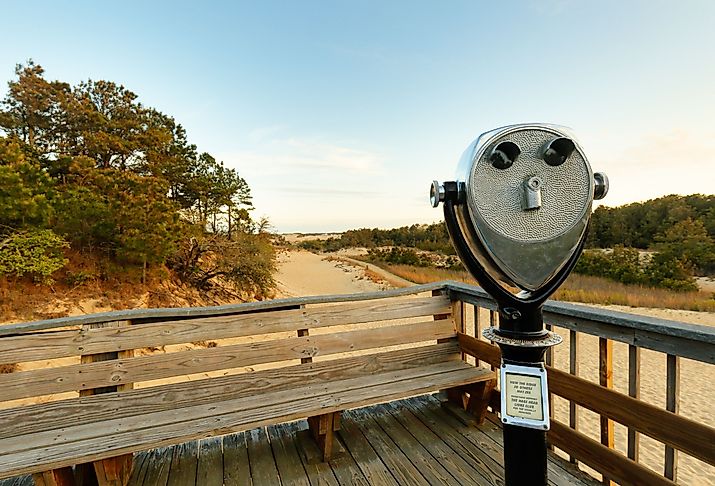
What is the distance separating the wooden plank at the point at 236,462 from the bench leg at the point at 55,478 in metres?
0.65

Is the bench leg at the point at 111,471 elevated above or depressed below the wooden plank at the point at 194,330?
below

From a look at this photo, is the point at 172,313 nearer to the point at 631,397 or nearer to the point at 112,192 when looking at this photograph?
the point at 631,397

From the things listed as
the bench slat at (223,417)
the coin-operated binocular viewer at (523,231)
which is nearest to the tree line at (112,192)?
the bench slat at (223,417)

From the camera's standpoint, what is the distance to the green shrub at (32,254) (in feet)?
21.7

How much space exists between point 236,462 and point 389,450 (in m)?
0.80

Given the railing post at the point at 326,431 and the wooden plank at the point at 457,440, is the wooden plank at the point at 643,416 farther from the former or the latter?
the railing post at the point at 326,431

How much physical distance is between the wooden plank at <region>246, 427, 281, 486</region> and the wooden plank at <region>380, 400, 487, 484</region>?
0.79m

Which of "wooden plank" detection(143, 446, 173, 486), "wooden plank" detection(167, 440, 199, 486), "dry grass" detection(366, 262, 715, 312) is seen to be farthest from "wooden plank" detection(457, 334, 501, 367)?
"dry grass" detection(366, 262, 715, 312)

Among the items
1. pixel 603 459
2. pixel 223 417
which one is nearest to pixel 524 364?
pixel 603 459

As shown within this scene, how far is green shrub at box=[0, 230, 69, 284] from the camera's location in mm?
6629

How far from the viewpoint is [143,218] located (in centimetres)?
775

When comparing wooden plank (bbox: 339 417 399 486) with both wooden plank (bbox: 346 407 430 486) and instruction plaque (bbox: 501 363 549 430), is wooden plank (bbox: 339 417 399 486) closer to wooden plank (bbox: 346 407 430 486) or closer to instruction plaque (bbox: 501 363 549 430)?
wooden plank (bbox: 346 407 430 486)

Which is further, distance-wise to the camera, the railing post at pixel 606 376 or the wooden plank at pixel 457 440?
the wooden plank at pixel 457 440

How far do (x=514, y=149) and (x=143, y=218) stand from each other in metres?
8.56
